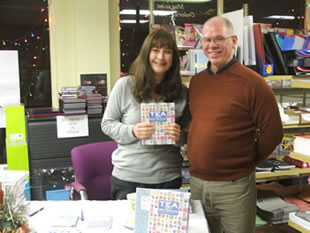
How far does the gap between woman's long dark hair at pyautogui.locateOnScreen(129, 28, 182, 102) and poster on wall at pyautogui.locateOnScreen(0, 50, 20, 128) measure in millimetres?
1935

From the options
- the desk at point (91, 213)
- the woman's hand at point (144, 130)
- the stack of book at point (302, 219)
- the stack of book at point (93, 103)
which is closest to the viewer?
the desk at point (91, 213)

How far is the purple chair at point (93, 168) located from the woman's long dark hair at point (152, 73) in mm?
709

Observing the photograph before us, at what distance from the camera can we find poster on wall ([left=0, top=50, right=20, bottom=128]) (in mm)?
3270

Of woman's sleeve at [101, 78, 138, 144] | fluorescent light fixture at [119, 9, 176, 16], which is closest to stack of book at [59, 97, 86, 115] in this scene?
woman's sleeve at [101, 78, 138, 144]

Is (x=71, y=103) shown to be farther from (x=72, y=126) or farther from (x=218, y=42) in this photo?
(x=218, y=42)

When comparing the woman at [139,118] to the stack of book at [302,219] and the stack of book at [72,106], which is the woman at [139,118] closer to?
the stack of book at [302,219]

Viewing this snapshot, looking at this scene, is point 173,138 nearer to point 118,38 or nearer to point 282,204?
point 282,204

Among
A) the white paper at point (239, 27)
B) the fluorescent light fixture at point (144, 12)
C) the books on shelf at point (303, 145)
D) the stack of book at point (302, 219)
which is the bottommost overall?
the stack of book at point (302, 219)

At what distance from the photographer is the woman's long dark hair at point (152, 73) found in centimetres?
175

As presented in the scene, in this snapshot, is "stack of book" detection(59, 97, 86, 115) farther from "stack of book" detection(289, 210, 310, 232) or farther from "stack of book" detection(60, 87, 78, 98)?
"stack of book" detection(289, 210, 310, 232)

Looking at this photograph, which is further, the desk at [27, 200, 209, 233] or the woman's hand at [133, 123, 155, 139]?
the woman's hand at [133, 123, 155, 139]

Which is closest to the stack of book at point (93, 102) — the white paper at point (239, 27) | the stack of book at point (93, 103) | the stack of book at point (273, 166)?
the stack of book at point (93, 103)

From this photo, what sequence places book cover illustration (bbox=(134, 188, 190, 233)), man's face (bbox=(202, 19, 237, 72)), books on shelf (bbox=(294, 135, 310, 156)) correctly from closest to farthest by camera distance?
book cover illustration (bbox=(134, 188, 190, 233)), man's face (bbox=(202, 19, 237, 72)), books on shelf (bbox=(294, 135, 310, 156))

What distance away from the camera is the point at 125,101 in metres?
1.81
